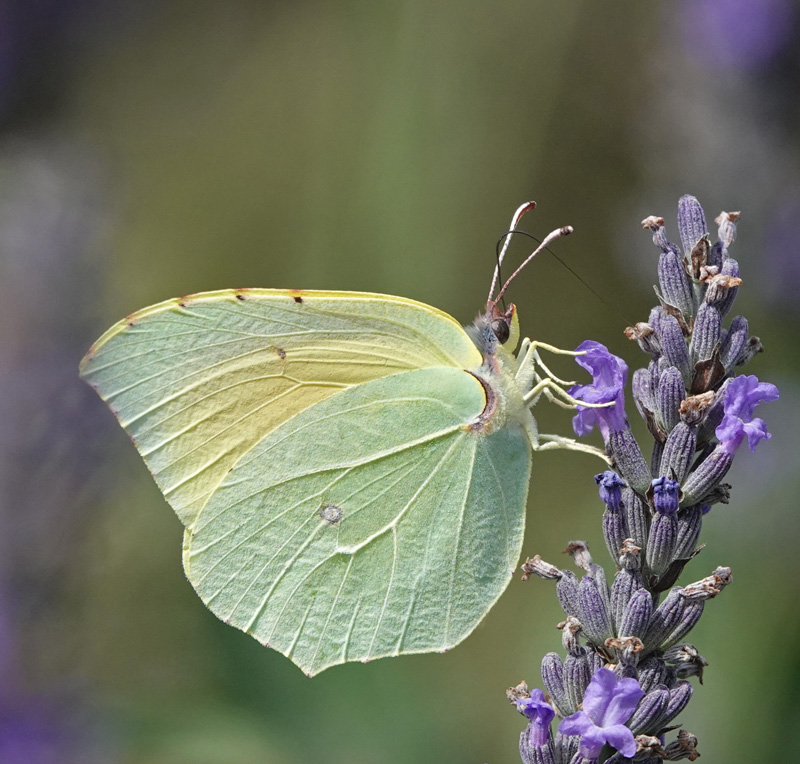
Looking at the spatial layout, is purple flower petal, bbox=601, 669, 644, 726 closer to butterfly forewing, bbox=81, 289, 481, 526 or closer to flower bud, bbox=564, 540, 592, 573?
flower bud, bbox=564, 540, 592, 573

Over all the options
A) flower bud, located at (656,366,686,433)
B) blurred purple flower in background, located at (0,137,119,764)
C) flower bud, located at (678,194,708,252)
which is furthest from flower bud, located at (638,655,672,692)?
blurred purple flower in background, located at (0,137,119,764)

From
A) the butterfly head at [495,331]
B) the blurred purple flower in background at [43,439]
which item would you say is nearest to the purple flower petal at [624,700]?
the butterfly head at [495,331]

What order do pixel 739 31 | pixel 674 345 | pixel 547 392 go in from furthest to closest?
pixel 739 31 → pixel 547 392 → pixel 674 345

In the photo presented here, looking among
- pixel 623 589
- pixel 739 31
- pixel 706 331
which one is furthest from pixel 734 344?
pixel 739 31

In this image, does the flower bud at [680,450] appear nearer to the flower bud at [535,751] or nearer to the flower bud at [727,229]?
the flower bud at [727,229]

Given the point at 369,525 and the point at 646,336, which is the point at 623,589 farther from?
the point at 369,525

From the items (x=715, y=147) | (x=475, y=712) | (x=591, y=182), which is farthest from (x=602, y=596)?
(x=591, y=182)

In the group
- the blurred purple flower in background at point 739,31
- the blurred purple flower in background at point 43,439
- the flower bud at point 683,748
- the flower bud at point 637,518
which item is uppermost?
the blurred purple flower in background at point 739,31

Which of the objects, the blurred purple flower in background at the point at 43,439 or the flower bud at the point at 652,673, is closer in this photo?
the flower bud at the point at 652,673
